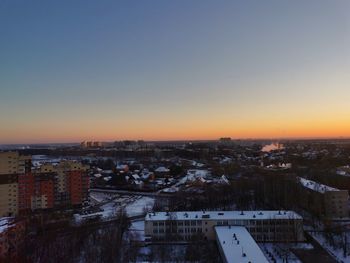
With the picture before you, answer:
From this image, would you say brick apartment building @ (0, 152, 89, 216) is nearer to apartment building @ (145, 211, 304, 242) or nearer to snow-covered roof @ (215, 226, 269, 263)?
apartment building @ (145, 211, 304, 242)

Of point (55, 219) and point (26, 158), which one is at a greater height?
point (26, 158)

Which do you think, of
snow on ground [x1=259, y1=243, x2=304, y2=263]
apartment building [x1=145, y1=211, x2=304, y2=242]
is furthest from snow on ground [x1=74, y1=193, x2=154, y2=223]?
snow on ground [x1=259, y1=243, x2=304, y2=263]

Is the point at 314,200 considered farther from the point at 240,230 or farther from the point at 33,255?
the point at 33,255

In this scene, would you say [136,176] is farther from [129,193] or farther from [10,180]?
[10,180]

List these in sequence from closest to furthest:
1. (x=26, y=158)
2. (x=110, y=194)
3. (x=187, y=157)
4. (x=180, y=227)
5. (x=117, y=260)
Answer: (x=117, y=260), (x=180, y=227), (x=26, y=158), (x=110, y=194), (x=187, y=157)

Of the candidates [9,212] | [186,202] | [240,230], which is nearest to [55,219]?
[9,212]

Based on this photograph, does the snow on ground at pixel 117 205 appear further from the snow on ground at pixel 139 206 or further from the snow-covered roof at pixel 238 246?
the snow-covered roof at pixel 238 246
